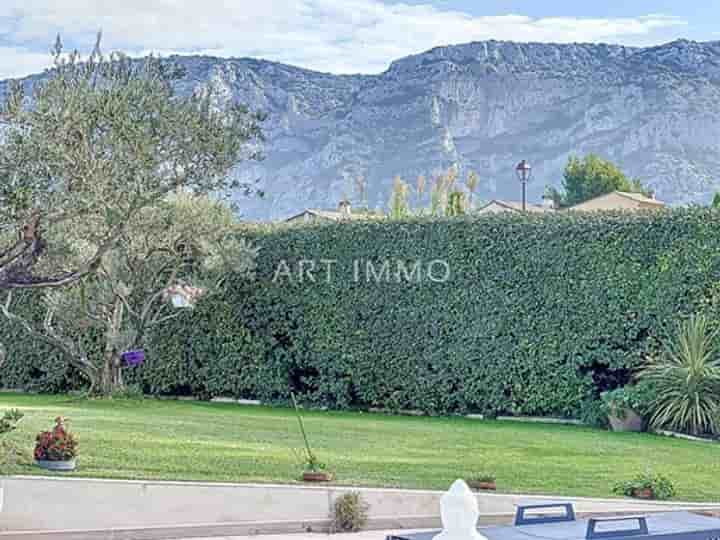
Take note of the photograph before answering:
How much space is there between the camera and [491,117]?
106 m

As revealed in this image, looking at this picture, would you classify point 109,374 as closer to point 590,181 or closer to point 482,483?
point 482,483

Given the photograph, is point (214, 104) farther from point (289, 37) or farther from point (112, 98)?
point (289, 37)

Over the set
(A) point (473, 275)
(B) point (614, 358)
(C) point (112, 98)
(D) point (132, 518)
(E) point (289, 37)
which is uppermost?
(E) point (289, 37)

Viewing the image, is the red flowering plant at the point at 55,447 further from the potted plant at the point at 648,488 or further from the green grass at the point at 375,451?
the potted plant at the point at 648,488

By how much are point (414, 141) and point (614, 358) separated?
82053 mm

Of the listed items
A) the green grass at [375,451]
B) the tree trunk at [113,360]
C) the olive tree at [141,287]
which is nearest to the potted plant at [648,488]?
the green grass at [375,451]

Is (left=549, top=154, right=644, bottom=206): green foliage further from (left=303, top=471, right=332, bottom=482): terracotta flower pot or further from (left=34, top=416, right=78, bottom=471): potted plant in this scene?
(left=34, top=416, right=78, bottom=471): potted plant

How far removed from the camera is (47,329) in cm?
1791

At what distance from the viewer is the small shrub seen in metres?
8.66

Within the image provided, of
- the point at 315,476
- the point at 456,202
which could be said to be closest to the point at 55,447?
the point at 315,476

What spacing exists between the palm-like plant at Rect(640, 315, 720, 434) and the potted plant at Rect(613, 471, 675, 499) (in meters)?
4.65

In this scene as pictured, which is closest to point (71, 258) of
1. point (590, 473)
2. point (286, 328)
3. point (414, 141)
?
point (286, 328)

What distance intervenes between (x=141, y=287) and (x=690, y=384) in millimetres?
9130

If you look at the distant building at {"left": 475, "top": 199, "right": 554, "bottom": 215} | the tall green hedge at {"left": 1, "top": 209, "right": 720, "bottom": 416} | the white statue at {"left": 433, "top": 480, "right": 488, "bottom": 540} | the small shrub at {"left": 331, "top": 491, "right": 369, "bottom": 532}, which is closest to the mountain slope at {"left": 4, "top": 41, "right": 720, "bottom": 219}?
the distant building at {"left": 475, "top": 199, "right": 554, "bottom": 215}
